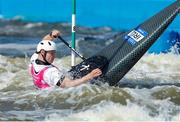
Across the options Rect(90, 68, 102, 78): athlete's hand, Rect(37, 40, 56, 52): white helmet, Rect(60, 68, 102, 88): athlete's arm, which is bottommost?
Rect(60, 68, 102, 88): athlete's arm

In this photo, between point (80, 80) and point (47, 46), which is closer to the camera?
point (80, 80)

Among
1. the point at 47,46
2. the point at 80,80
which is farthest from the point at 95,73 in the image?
the point at 47,46

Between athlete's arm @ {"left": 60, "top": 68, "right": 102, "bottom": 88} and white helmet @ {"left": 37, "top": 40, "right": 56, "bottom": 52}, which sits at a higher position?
white helmet @ {"left": 37, "top": 40, "right": 56, "bottom": 52}

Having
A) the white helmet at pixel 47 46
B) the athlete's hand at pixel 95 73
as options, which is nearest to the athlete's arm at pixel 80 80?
the athlete's hand at pixel 95 73

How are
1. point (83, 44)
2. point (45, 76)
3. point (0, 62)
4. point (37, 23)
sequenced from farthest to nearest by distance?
point (37, 23) < point (83, 44) < point (0, 62) < point (45, 76)

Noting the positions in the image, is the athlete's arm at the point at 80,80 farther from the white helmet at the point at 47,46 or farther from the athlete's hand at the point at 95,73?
the white helmet at the point at 47,46

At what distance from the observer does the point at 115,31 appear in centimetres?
1694

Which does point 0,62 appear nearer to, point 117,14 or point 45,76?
point 45,76

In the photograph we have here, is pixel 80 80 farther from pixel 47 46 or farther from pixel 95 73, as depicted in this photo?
pixel 47 46

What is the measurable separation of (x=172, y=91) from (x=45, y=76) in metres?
1.72

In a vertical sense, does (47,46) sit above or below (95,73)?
above

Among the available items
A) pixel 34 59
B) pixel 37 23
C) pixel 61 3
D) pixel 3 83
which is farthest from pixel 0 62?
pixel 37 23

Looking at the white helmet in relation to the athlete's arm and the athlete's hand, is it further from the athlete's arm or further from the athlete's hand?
the athlete's hand

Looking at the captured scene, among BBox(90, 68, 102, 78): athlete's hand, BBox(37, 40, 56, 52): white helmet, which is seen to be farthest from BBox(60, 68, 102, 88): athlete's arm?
BBox(37, 40, 56, 52): white helmet
